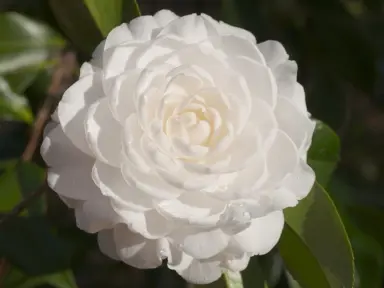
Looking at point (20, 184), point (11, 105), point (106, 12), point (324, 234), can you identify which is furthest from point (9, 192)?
point (324, 234)

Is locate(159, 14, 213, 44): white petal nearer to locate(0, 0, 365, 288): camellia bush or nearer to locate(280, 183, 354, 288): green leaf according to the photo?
locate(0, 0, 365, 288): camellia bush

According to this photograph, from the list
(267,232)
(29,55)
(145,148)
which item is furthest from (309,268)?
(29,55)

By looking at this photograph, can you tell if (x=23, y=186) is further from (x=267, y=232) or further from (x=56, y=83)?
(x=267, y=232)

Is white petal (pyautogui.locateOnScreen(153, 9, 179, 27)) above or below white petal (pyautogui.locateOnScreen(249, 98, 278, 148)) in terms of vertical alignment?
above

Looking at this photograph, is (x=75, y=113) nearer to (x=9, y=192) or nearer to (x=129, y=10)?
(x=129, y=10)

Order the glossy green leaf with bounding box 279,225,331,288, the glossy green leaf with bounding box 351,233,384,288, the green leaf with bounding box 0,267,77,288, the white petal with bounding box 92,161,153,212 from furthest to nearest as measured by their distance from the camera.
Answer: the glossy green leaf with bounding box 351,233,384,288
the green leaf with bounding box 0,267,77,288
the glossy green leaf with bounding box 279,225,331,288
the white petal with bounding box 92,161,153,212

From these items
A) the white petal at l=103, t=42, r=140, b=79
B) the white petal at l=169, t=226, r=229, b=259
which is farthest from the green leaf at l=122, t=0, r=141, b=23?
the white petal at l=169, t=226, r=229, b=259
